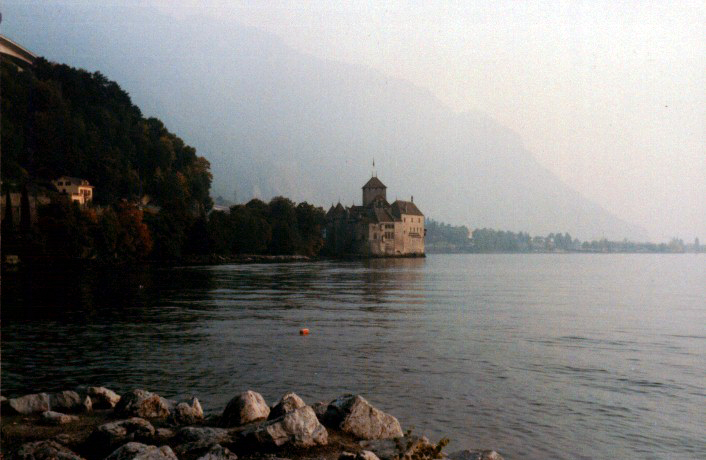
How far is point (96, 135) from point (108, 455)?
128465 millimetres

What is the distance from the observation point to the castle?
7293 inches

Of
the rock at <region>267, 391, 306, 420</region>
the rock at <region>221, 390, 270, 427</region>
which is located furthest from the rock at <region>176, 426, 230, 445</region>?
the rock at <region>267, 391, 306, 420</region>

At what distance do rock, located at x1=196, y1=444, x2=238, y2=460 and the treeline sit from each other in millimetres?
84137

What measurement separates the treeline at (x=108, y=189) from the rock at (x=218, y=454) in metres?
84.1

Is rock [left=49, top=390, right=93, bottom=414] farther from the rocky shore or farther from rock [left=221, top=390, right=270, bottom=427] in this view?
rock [left=221, top=390, right=270, bottom=427]

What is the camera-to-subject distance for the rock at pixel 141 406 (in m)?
12.7

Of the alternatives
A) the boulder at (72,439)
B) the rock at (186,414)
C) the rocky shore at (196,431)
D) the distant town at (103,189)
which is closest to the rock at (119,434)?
the rocky shore at (196,431)

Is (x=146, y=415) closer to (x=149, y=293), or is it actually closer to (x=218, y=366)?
(x=218, y=366)

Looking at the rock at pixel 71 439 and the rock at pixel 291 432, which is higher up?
the rock at pixel 291 432

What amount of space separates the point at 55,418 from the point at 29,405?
1094 millimetres

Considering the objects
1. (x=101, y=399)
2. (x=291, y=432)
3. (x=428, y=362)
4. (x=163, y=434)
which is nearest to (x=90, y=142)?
(x=428, y=362)

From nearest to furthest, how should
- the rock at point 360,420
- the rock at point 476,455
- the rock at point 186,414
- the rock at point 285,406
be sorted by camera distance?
1. the rock at point 476,455
2. the rock at point 360,420
3. the rock at point 285,406
4. the rock at point 186,414

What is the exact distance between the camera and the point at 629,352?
23.2 meters

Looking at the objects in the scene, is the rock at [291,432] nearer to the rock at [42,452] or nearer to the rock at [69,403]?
the rock at [42,452]
